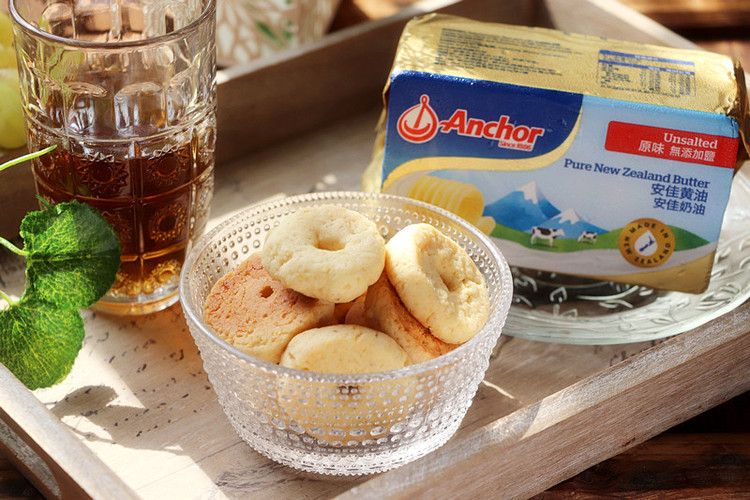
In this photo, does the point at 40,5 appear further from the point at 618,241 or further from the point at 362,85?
the point at 618,241

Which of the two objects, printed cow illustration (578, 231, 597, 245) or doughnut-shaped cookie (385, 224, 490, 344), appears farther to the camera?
printed cow illustration (578, 231, 597, 245)

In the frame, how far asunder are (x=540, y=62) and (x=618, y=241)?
0.15 metres

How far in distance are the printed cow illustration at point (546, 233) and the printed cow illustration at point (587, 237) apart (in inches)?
0.6

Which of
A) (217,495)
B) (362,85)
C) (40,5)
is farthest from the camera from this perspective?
(362,85)

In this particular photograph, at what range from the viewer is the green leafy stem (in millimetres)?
541

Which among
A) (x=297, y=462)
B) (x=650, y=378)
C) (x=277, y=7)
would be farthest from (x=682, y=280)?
(x=277, y=7)

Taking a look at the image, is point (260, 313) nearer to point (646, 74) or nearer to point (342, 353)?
point (342, 353)

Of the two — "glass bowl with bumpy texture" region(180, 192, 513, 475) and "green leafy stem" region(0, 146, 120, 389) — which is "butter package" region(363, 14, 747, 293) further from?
"green leafy stem" region(0, 146, 120, 389)

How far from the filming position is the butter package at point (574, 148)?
619 millimetres

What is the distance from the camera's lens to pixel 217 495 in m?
0.51

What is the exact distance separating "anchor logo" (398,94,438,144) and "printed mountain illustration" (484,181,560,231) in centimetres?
7

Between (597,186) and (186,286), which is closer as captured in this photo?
(186,286)

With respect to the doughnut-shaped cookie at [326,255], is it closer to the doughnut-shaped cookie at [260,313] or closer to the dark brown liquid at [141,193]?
the doughnut-shaped cookie at [260,313]

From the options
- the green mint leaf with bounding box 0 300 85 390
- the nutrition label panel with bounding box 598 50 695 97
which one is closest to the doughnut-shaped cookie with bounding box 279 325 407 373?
the green mint leaf with bounding box 0 300 85 390
